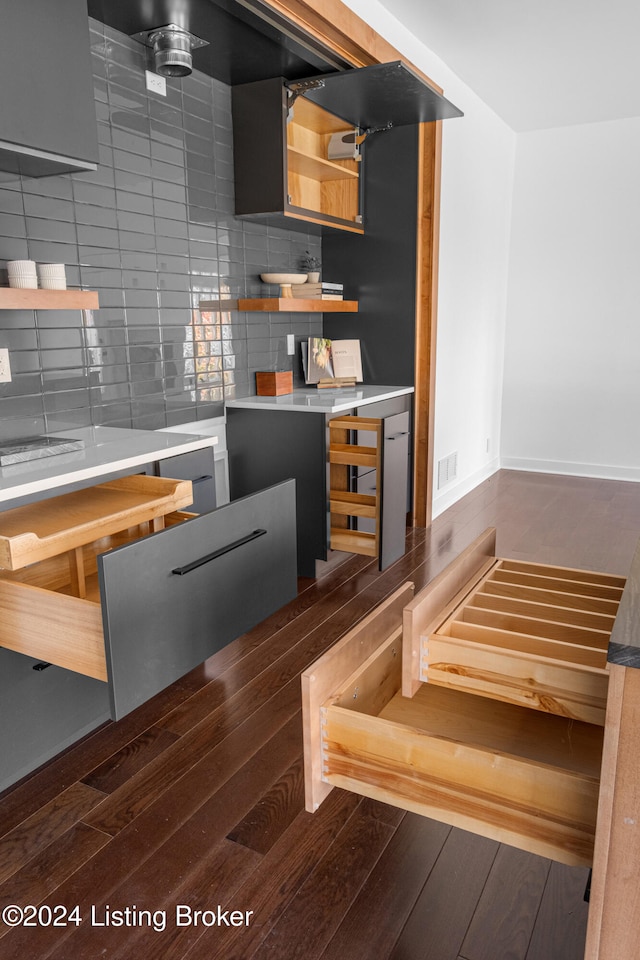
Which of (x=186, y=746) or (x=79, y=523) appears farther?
(x=186, y=746)

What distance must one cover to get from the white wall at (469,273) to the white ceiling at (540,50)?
120 mm

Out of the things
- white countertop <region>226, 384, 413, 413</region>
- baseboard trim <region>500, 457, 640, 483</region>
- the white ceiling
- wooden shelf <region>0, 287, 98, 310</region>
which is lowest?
baseboard trim <region>500, 457, 640, 483</region>

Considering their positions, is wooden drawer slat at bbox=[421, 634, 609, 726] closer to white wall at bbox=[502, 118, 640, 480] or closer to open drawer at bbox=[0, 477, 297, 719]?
open drawer at bbox=[0, 477, 297, 719]

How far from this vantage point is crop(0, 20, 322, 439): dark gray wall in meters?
2.13

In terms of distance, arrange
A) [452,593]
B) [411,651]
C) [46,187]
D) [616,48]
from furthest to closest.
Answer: [616,48] → [46,187] → [452,593] → [411,651]

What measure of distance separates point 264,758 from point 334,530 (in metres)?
1.53

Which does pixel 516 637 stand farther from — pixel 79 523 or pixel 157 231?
pixel 157 231

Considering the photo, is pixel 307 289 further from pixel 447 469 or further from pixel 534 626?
pixel 534 626

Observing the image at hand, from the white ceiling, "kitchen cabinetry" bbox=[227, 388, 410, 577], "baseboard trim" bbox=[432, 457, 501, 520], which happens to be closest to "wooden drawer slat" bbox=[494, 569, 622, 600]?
"kitchen cabinetry" bbox=[227, 388, 410, 577]

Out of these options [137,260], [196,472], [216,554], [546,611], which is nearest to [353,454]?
[196,472]

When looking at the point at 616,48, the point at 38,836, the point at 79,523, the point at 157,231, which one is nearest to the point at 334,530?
the point at 157,231

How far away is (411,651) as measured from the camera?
1.24 meters

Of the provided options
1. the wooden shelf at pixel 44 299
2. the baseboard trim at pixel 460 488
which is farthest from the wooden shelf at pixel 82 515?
the baseboard trim at pixel 460 488

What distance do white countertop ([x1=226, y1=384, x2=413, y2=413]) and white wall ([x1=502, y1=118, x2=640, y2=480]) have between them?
215 cm
